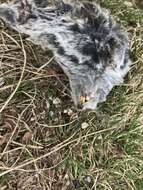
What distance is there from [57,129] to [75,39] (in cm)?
38

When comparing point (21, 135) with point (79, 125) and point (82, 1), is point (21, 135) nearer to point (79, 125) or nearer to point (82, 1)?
point (79, 125)

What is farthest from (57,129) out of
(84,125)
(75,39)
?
(75,39)

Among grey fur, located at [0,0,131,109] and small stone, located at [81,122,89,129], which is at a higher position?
grey fur, located at [0,0,131,109]

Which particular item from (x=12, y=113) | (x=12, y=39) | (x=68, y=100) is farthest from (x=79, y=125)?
(x=12, y=39)

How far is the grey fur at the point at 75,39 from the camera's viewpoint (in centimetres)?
235

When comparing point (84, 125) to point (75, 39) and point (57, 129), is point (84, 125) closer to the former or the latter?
point (57, 129)

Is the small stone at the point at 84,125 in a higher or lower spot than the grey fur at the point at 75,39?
lower

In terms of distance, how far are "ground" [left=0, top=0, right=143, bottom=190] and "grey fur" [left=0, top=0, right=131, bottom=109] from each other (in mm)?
58

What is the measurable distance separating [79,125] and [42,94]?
205mm

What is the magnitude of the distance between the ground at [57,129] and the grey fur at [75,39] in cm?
6

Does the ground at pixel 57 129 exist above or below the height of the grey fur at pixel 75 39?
below

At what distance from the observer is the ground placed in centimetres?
234

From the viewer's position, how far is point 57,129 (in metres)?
2.40

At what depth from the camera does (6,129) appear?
7.67 feet
